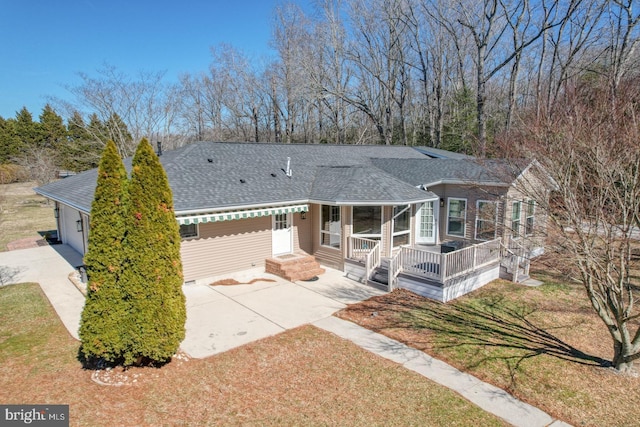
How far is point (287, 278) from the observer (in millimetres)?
15188

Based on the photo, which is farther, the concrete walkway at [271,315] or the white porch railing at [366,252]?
the white porch railing at [366,252]

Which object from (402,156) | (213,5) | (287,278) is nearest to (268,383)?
(287,278)

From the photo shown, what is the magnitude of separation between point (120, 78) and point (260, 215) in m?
30.0

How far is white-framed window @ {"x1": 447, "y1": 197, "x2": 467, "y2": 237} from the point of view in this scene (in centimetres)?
1870

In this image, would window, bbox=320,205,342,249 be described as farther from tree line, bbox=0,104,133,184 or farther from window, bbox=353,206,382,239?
tree line, bbox=0,104,133,184

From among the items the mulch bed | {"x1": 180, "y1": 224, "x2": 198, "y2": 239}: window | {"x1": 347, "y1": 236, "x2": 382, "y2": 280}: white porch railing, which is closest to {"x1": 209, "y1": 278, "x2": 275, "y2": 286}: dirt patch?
the mulch bed

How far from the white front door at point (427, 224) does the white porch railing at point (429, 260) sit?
3.76 m

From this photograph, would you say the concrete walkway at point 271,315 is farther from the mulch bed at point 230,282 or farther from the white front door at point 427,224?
the white front door at point 427,224

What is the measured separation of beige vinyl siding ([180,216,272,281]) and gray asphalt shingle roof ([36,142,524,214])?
1.21m

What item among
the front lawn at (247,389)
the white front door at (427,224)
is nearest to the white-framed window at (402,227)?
the white front door at (427,224)

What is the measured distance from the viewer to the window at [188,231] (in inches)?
556

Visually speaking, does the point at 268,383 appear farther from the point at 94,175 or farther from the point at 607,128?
the point at 94,175

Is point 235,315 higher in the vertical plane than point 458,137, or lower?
lower

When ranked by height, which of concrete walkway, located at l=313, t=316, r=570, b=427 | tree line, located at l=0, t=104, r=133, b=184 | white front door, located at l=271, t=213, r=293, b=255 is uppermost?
tree line, located at l=0, t=104, r=133, b=184
